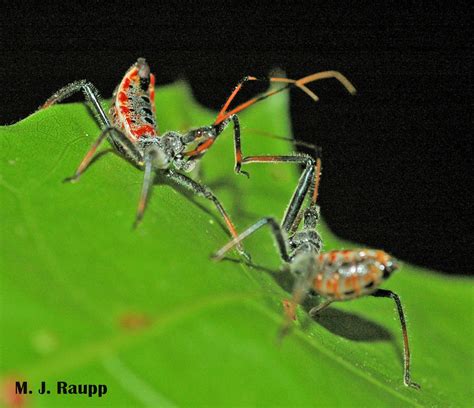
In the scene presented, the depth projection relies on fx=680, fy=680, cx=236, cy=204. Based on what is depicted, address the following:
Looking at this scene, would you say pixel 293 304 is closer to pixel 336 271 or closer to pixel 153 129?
pixel 336 271

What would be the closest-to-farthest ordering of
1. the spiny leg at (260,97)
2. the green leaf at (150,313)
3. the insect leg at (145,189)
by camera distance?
the green leaf at (150,313) → the insect leg at (145,189) → the spiny leg at (260,97)

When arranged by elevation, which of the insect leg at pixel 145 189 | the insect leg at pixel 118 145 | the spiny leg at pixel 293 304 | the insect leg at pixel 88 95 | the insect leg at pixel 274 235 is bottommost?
the spiny leg at pixel 293 304

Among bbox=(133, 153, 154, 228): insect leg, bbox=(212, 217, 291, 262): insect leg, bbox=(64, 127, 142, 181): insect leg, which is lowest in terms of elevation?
bbox=(212, 217, 291, 262): insect leg

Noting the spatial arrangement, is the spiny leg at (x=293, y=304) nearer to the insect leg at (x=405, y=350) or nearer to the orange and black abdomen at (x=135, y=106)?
the insect leg at (x=405, y=350)

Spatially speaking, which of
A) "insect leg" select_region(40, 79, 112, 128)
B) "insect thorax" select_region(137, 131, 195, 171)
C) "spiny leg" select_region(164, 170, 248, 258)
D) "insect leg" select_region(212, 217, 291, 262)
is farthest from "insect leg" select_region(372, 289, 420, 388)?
"insect leg" select_region(40, 79, 112, 128)

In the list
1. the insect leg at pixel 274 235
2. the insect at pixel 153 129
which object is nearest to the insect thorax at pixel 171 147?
the insect at pixel 153 129

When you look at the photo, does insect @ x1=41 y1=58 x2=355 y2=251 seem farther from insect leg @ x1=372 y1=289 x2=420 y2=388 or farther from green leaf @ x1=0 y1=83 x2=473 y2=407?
insect leg @ x1=372 y1=289 x2=420 y2=388
